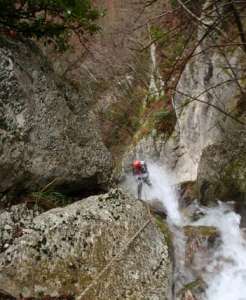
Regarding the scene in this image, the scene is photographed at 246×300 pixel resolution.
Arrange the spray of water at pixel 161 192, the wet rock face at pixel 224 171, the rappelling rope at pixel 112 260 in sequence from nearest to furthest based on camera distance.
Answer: the rappelling rope at pixel 112 260 < the wet rock face at pixel 224 171 < the spray of water at pixel 161 192

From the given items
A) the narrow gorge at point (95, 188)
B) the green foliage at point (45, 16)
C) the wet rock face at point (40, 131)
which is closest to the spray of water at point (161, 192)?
the narrow gorge at point (95, 188)

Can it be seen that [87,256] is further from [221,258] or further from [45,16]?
[221,258]

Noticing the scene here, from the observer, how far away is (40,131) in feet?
21.2

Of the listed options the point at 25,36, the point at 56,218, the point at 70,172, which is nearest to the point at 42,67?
the point at 25,36

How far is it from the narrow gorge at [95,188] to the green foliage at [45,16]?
0.06ft

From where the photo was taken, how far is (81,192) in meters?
7.29

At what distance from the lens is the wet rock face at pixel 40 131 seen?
5.98 metres

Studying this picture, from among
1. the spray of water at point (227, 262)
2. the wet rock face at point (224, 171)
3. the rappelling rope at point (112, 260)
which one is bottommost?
the rappelling rope at point (112, 260)

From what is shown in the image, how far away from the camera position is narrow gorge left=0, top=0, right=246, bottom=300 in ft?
15.2

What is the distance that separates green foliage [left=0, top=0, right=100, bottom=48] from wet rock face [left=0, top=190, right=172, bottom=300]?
2.94 metres

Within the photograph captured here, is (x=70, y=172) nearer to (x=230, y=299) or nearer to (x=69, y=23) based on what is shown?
(x=69, y=23)

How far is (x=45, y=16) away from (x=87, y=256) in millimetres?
3923

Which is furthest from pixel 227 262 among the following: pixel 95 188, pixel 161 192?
pixel 161 192

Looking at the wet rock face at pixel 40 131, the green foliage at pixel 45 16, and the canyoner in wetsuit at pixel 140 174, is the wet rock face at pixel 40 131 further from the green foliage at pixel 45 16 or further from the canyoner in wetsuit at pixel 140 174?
the canyoner in wetsuit at pixel 140 174
